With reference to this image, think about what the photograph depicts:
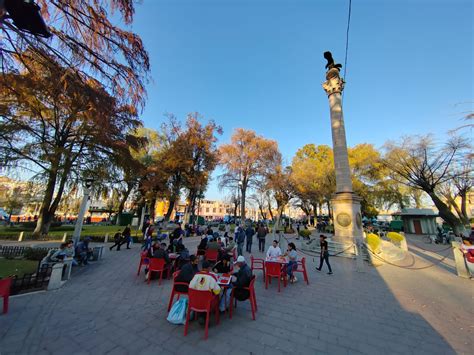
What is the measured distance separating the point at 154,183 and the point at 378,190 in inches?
1328

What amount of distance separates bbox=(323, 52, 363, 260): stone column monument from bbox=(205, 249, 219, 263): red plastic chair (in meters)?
7.79

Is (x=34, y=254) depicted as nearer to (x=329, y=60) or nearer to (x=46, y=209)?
(x=46, y=209)

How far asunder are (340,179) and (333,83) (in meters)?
8.21

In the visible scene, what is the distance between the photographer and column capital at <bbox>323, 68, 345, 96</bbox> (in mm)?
16578

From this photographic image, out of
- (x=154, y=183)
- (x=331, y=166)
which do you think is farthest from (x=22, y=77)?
(x=331, y=166)

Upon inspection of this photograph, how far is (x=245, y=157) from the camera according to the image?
30.9m

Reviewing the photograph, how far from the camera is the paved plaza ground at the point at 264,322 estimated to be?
347 cm

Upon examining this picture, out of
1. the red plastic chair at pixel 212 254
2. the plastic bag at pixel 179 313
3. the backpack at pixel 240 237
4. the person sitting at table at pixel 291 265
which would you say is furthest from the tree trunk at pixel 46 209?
the person sitting at table at pixel 291 265

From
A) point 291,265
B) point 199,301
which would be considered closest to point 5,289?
point 199,301

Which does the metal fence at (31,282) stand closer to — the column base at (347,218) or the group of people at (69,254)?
the group of people at (69,254)

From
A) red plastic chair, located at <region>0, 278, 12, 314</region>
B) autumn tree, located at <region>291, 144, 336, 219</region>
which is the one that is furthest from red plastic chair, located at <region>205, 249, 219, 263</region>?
autumn tree, located at <region>291, 144, 336, 219</region>

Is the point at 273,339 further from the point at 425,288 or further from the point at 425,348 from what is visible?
the point at 425,288

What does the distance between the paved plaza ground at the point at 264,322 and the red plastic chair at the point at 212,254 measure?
2.44m

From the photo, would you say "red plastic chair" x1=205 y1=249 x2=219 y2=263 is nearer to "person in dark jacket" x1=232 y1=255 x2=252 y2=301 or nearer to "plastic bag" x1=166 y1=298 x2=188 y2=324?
"person in dark jacket" x1=232 y1=255 x2=252 y2=301
